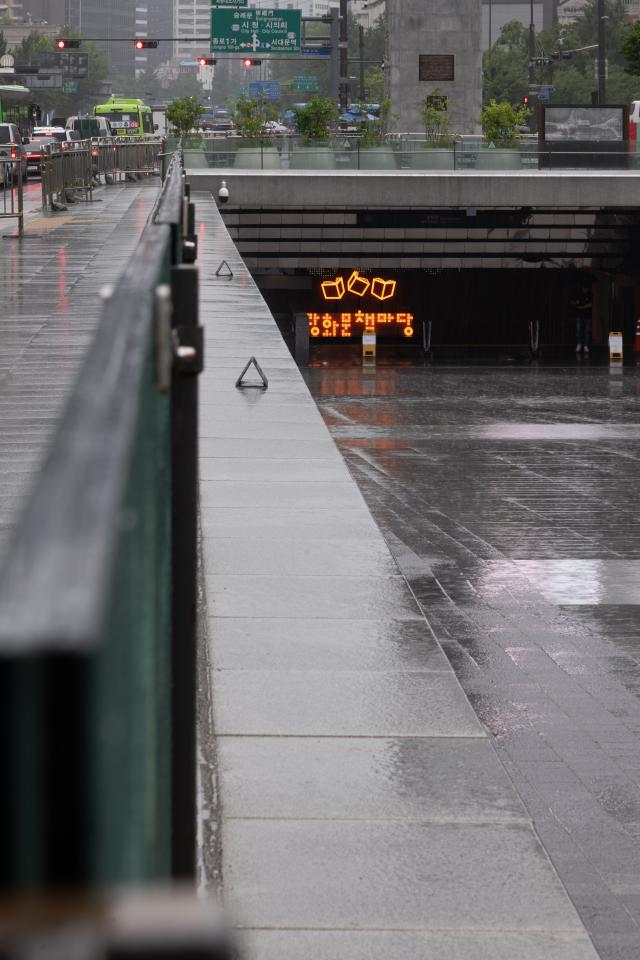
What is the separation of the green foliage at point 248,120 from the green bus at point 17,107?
1497 centimetres

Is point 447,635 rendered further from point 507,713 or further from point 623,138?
point 623,138

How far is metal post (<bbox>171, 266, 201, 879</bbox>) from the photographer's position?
2639 mm

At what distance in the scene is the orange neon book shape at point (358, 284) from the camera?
56.7 meters

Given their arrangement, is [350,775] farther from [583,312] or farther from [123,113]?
[123,113]

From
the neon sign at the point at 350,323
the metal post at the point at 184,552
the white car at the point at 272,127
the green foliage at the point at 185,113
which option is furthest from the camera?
the white car at the point at 272,127

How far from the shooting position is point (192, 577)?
9.17 ft

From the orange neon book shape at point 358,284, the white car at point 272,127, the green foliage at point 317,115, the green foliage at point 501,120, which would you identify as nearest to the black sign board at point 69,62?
the white car at point 272,127

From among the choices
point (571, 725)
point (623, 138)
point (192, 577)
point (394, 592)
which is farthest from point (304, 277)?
point (192, 577)

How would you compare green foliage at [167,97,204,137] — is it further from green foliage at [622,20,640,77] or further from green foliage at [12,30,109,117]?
green foliage at [12,30,109,117]

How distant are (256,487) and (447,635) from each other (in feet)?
23.0

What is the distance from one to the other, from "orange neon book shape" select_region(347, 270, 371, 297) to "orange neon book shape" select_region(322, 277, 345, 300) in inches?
12.2

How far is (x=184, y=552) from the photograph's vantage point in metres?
2.75

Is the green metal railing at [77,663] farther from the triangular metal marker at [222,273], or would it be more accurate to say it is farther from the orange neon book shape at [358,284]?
the orange neon book shape at [358,284]

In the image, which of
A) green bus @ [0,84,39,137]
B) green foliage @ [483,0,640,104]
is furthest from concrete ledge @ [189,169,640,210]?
green foliage @ [483,0,640,104]
